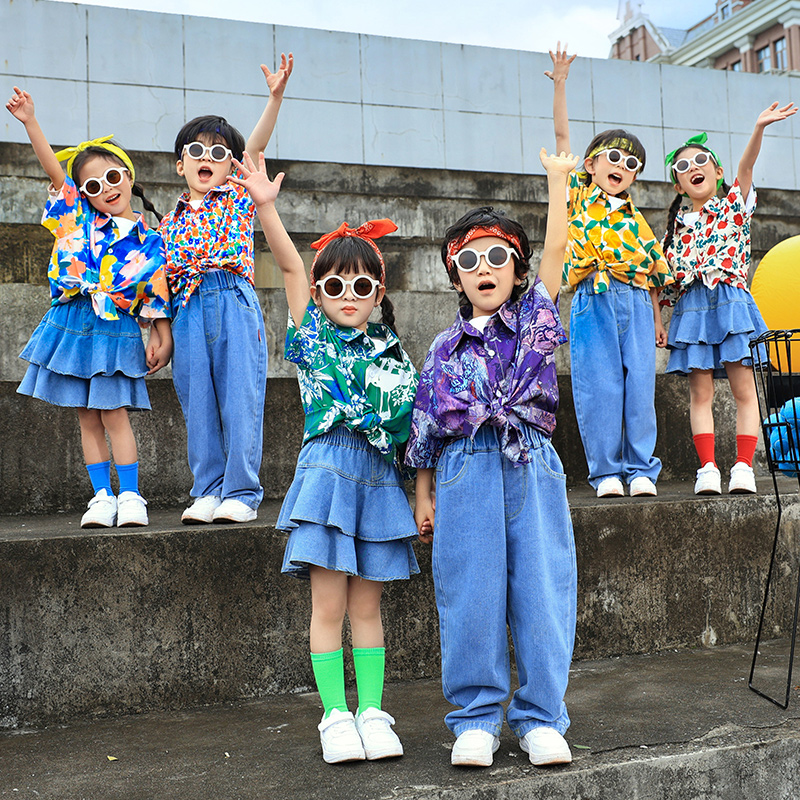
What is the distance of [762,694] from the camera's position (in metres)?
2.65

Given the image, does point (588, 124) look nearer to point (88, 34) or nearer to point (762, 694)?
point (88, 34)

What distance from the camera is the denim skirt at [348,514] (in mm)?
2260

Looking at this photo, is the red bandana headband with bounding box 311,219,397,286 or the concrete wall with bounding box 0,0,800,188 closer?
the red bandana headband with bounding box 311,219,397,286

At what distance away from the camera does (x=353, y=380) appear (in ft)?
7.82

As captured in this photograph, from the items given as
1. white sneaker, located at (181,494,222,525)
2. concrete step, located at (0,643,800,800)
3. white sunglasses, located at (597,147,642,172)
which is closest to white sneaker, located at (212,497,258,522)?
white sneaker, located at (181,494,222,525)

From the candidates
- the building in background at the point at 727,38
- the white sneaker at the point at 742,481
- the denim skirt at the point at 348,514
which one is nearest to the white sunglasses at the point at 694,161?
the white sneaker at the point at 742,481

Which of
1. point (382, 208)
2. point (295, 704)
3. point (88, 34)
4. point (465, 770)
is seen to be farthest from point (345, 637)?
point (88, 34)

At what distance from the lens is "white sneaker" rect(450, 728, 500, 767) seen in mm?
2117

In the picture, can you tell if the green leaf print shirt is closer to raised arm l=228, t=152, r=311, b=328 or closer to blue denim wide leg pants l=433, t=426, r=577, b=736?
raised arm l=228, t=152, r=311, b=328

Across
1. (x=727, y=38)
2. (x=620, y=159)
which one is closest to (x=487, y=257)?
(x=620, y=159)

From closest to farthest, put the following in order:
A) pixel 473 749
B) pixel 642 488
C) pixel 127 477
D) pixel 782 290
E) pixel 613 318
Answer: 1. pixel 473 749
2. pixel 127 477
3. pixel 642 488
4. pixel 613 318
5. pixel 782 290

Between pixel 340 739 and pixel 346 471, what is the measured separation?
677 millimetres

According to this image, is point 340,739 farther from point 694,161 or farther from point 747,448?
point 694,161

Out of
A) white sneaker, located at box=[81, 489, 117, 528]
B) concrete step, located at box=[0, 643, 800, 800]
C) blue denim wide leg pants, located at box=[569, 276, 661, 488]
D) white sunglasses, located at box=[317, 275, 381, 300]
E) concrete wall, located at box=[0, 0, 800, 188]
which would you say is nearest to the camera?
concrete step, located at box=[0, 643, 800, 800]
